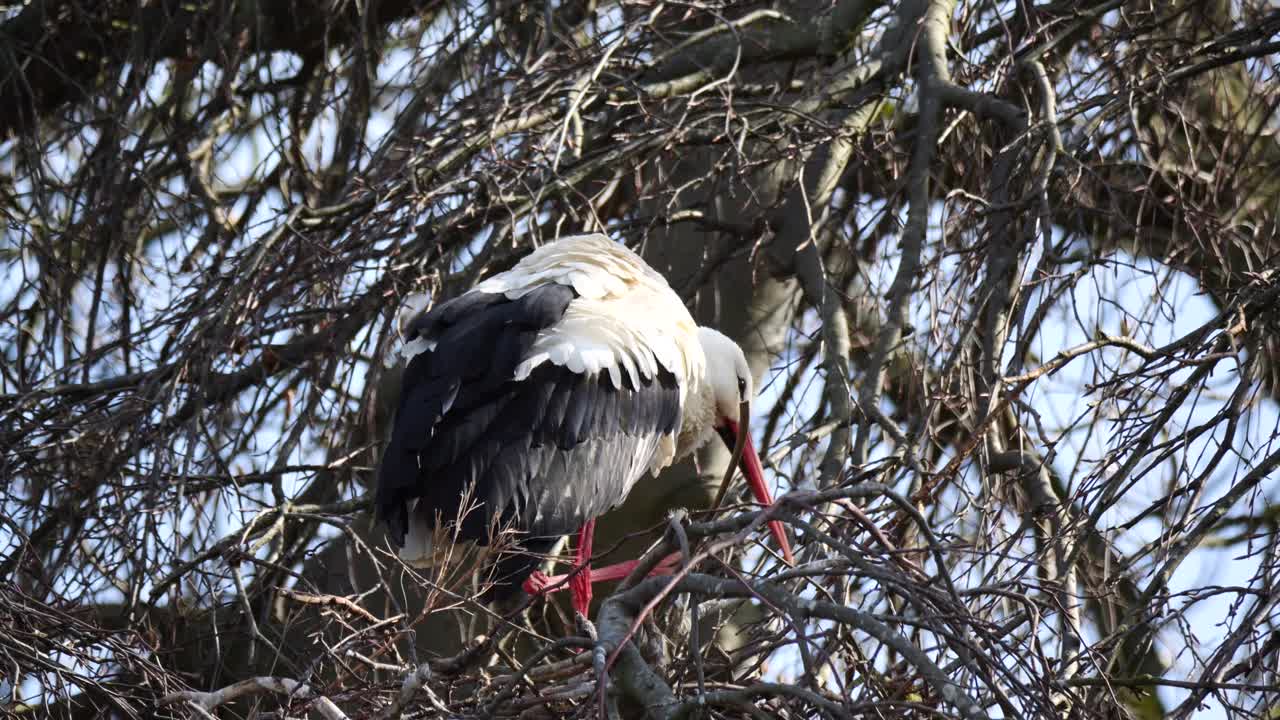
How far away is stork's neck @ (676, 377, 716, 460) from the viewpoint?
4.69 meters

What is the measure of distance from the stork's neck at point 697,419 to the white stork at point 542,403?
35 millimetres

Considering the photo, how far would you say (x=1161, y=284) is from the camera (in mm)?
4027

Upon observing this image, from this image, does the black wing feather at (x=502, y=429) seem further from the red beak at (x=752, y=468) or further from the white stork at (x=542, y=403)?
the red beak at (x=752, y=468)

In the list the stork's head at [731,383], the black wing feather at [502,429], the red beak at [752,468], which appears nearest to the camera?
the black wing feather at [502,429]

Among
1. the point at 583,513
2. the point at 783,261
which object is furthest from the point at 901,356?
the point at 583,513

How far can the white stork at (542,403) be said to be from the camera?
12.8 ft

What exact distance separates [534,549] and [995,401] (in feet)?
4.82

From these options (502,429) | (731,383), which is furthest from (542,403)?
(731,383)

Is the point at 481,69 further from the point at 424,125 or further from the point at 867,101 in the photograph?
the point at 867,101

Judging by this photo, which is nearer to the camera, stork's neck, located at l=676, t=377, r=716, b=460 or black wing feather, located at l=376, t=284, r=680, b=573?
black wing feather, located at l=376, t=284, r=680, b=573

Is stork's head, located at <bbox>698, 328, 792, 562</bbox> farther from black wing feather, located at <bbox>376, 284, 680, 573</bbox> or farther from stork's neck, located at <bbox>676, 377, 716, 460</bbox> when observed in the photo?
black wing feather, located at <bbox>376, 284, 680, 573</bbox>

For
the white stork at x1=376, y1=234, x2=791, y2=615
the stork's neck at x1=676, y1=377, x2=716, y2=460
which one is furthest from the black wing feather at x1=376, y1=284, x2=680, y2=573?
the stork's neck at x1=676, y1=377, x2=716, y2=460

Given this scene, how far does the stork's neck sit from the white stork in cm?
4

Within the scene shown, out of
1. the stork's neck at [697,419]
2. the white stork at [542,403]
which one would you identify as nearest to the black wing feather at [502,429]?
the white stork at [542,403]
